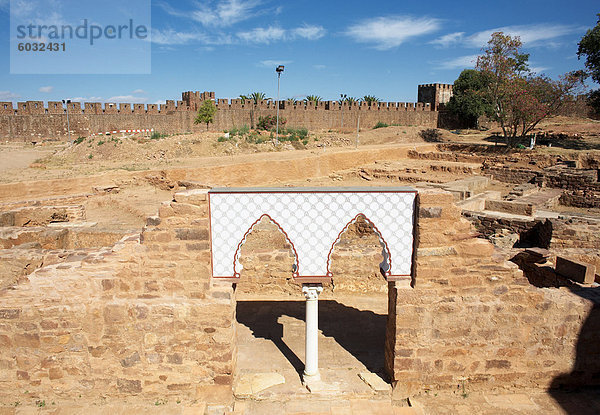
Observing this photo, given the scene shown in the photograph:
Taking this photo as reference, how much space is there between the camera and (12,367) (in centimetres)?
490

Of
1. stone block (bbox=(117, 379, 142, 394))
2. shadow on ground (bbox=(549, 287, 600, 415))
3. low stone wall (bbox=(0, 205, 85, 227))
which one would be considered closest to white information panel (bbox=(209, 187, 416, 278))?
stone block (bbox=(117, 379, 142, 394))

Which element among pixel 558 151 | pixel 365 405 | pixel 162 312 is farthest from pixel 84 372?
pixel 558 151

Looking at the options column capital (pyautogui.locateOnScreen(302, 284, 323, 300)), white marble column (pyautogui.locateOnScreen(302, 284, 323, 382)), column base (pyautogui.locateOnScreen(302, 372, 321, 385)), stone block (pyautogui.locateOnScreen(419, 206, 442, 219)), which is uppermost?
stone block (pyautogui.locateOnScreen(419, 206, 442, 219))

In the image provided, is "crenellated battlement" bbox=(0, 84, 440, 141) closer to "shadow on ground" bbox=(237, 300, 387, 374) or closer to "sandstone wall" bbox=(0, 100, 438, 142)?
"sandstone wall" bbox=(0, 100, 438, 142)

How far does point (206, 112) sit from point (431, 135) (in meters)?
20.0

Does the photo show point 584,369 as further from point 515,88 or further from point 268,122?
point 268,122

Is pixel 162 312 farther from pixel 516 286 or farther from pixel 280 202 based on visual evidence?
pixel 516 286

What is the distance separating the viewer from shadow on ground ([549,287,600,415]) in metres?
5.16

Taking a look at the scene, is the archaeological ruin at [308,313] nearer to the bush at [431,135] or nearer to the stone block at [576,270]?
the stone block at [576,270]

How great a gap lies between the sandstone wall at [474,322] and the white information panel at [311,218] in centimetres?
27

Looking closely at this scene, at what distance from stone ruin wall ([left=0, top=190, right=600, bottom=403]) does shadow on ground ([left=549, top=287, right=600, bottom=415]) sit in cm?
8

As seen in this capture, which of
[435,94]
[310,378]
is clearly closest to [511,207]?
[310,378]

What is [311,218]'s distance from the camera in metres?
4.98

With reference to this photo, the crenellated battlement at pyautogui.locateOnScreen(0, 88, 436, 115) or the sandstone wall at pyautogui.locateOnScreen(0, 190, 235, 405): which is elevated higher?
the crenellated battlement at pyautogui.locateOnScreen(0, 88, 436, 115)
